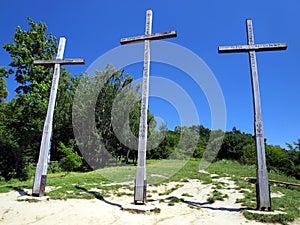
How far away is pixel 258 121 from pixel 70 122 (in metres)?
26.9

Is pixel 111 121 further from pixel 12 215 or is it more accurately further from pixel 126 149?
pixel 12 215

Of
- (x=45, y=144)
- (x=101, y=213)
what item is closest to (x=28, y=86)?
(x=45, y=144)

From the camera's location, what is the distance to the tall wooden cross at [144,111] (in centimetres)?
664

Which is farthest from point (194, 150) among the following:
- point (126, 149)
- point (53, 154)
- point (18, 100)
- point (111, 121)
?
point (18, 100)

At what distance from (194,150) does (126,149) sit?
17.6 metres

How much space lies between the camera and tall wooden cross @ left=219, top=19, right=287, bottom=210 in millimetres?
6180

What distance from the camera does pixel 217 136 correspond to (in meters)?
54.8

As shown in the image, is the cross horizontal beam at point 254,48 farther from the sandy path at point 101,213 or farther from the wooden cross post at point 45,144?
the wooden cross post at point 45,144

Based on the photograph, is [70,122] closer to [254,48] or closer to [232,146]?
[254,48]

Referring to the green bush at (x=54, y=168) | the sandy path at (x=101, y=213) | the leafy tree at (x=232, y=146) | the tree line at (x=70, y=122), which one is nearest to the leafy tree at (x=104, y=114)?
the tree line at (x=70, y=122)

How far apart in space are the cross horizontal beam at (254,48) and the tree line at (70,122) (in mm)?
15396

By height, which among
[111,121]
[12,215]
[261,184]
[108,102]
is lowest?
[12,215]

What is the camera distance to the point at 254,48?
7.33 meters

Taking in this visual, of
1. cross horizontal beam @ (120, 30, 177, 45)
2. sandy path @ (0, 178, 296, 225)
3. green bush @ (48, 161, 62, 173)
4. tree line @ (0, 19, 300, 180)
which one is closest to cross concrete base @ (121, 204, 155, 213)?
sandy path @ (0, 178, 296, 225)
